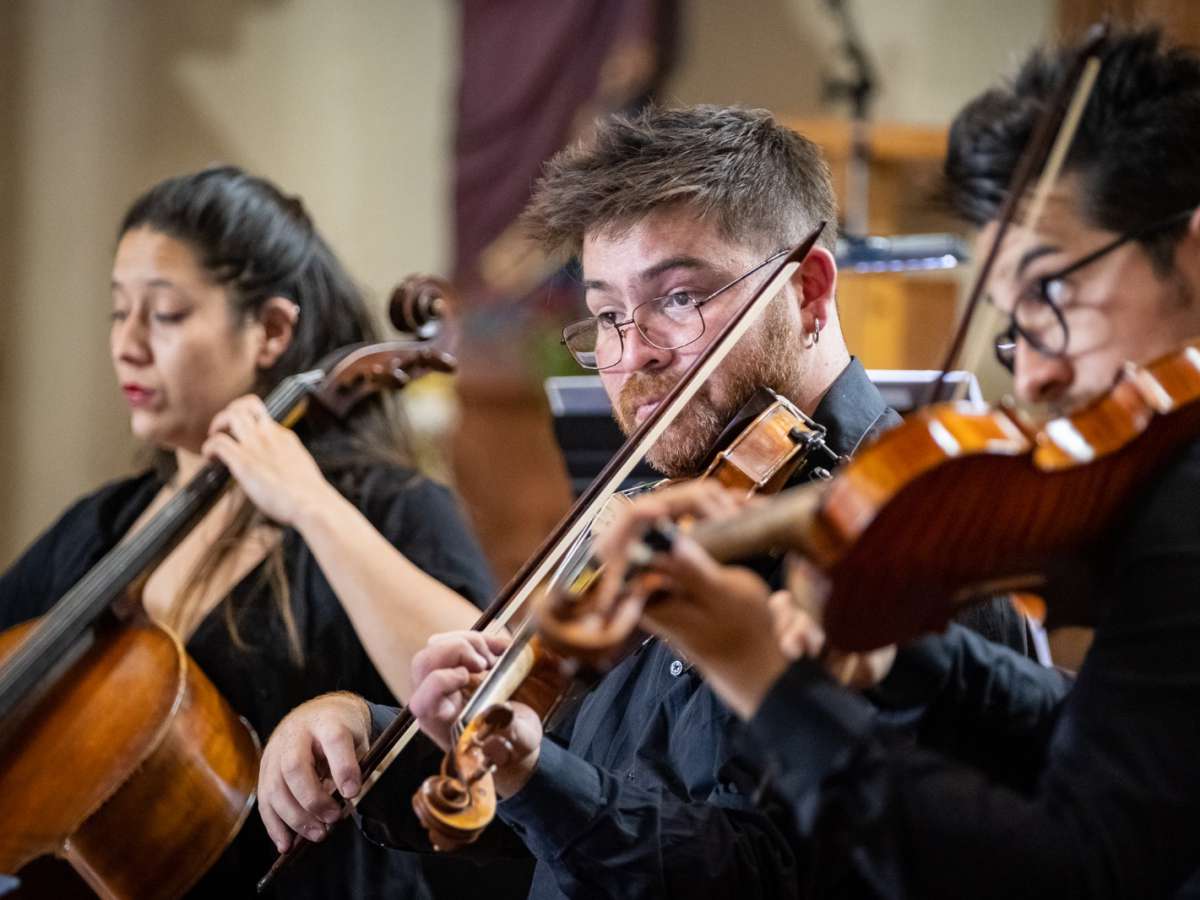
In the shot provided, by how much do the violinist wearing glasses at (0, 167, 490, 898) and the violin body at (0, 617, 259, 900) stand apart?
82 millimetres

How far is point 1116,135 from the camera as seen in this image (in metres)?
1.01

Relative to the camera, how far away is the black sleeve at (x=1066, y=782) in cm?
77

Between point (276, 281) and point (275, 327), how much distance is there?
0.06 m

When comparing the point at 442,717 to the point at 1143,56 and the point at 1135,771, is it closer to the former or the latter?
the point at 1135,771

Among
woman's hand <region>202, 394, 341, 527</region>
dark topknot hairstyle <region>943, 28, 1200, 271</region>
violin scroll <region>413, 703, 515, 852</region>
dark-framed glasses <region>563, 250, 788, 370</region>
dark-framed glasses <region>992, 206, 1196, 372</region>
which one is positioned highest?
dark topknot hairstyle <region>943, 28, 1200, 271</region>

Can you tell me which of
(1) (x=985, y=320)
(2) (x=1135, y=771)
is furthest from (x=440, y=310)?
(2) (x=1135, y=771)

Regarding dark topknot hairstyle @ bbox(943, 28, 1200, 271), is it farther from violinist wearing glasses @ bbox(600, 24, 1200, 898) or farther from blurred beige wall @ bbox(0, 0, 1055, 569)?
blurred beige wall @ bbox(0, 0, 1055, 569)

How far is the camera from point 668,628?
82 centimetres

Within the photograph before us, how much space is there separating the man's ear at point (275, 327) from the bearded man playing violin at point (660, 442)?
598 mm

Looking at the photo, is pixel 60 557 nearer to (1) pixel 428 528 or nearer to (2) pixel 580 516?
(1) pixel 428 528

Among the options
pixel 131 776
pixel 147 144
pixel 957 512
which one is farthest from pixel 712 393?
pixel 147 144

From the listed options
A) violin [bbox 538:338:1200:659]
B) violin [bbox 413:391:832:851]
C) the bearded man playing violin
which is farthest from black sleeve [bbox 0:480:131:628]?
violin [bbox 538:338:1200:659]

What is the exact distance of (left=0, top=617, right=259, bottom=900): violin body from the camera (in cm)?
155

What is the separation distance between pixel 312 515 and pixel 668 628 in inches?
39.2
